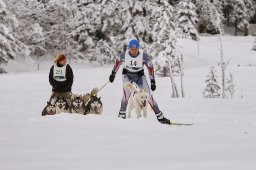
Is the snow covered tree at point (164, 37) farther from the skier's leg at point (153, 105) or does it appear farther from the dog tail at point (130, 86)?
the dog tail at point (130, 86)

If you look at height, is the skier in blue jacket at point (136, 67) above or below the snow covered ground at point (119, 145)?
above

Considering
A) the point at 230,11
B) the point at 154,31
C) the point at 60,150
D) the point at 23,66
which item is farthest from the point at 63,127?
the point at 230,11

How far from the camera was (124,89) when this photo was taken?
9.73m

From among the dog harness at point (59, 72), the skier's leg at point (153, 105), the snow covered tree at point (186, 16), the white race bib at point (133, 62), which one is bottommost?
the skier's leg at point (153, 105)

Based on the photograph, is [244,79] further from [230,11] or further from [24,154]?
[230,11]

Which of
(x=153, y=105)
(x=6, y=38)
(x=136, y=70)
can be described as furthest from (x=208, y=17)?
(x=153, y=105)

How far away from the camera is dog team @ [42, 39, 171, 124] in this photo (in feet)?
31.2

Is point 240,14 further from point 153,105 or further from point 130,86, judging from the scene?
point 130,86

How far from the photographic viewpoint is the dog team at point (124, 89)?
9.50 m

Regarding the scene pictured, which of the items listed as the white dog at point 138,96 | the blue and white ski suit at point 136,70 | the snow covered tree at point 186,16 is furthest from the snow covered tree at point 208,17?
the white dog at point 138,96

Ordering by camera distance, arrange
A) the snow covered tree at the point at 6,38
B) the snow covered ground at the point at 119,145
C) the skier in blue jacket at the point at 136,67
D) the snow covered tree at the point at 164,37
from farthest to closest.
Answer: the snow covered tree at the point at 164,37, the snow covered tree at the point at 6,38, the skier in blue jacket at the point at 136,67, the snow covered ground at the point at 119,145

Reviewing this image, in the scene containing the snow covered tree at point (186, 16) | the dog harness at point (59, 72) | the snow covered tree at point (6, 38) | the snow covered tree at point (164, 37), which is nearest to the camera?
the dog harness at point (59, 72)

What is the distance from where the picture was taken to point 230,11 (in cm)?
5872

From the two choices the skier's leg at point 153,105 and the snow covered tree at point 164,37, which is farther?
the snow covered tree at point 164,37
